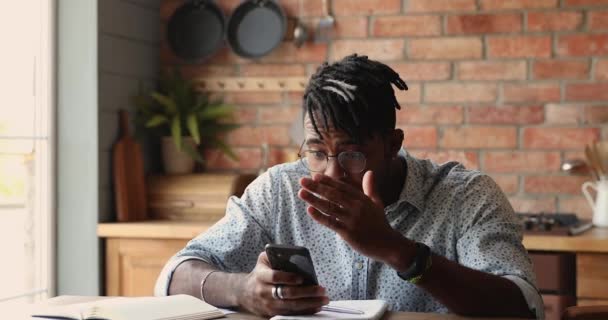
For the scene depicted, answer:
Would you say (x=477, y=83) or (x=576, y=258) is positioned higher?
(x=477, y=83)

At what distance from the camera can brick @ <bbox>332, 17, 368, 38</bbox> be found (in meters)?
3.61

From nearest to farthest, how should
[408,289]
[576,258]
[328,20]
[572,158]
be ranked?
[408,289] → [576,258] → [572,158] → [328,20]

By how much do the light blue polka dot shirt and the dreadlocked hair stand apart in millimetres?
197

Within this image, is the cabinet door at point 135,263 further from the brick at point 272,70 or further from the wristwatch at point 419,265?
the wristwatch at point 419,265

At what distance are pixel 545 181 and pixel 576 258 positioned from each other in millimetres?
578

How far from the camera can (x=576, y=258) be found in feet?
9.53

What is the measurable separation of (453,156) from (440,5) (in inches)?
23.5

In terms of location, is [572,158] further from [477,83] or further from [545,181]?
[477,83]

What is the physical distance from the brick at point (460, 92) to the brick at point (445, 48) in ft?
0.37

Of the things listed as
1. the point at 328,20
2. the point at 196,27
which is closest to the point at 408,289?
the point at 328,20

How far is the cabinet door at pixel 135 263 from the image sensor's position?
10.9 ft

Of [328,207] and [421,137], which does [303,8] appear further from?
[328,207]

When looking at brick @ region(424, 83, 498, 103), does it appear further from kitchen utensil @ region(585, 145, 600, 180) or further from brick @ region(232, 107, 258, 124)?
brick @ region(232, 107, 258, 124)

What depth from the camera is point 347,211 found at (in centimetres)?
170
